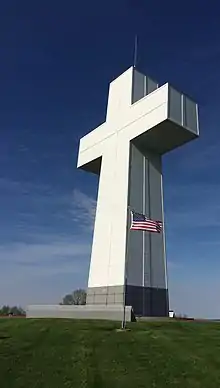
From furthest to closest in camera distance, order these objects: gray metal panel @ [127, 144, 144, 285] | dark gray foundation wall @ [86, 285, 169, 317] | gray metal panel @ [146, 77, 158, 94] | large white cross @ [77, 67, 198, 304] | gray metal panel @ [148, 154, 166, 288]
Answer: gray metal panel @ [146, 77, 158, 94]
gray metal panel @ [148, 154, 166, 288]
large white cross @ [77, 67, 198, 304]
gray metal panel @ [127, 144, 144, 285]
dark gray foundation wall @ [86, 285, 169, 317]

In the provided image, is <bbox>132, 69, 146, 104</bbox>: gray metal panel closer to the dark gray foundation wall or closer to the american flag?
the american flag

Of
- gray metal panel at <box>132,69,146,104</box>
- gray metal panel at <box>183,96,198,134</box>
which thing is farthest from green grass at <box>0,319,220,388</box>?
gray metal panel at <box>132,69,146,104</box>

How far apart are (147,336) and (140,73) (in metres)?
15.8

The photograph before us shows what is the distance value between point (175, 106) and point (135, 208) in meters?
5.53

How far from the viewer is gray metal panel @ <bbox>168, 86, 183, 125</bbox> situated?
1907cm

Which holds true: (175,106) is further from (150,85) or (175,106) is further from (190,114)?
(150,85)

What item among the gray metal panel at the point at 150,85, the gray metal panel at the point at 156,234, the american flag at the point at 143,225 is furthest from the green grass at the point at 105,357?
the gray metal panel at the point at 150,85

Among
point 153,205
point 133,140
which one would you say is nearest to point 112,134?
point 133,140

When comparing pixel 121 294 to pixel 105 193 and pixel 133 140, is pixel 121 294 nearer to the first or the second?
pixel 105 193

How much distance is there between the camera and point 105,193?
21.7 m

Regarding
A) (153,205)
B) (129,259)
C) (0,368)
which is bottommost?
(0,368)

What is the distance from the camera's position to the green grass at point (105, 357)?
8352 mm

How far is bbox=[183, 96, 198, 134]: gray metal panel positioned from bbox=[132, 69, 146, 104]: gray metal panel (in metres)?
3.04

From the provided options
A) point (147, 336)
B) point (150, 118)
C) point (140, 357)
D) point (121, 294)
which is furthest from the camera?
point (150, 118)
